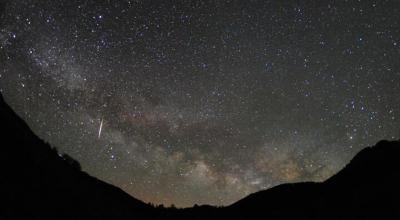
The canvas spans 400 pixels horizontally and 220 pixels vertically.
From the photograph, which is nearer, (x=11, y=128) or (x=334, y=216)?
(x=11, y=128)

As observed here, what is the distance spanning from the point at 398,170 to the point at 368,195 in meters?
2.63

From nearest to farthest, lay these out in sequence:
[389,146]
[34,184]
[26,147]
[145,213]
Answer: [34,184]
[26,147]
[389,146]
[145,213]

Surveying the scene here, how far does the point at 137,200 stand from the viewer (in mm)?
26047

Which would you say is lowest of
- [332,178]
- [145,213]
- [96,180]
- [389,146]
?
[145,213]

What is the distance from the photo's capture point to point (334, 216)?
19266mm

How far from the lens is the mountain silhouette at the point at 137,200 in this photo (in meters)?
15.9

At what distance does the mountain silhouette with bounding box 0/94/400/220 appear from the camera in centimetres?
1585

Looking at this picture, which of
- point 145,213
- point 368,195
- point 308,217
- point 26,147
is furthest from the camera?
point 145,213

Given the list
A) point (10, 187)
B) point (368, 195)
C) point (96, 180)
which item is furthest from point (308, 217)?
point (10, 187)

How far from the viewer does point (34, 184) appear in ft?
53.3

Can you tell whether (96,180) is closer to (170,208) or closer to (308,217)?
(170,208)

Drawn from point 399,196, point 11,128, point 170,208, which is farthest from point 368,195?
point 11,128

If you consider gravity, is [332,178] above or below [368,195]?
above

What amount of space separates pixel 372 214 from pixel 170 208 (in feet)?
47.9
